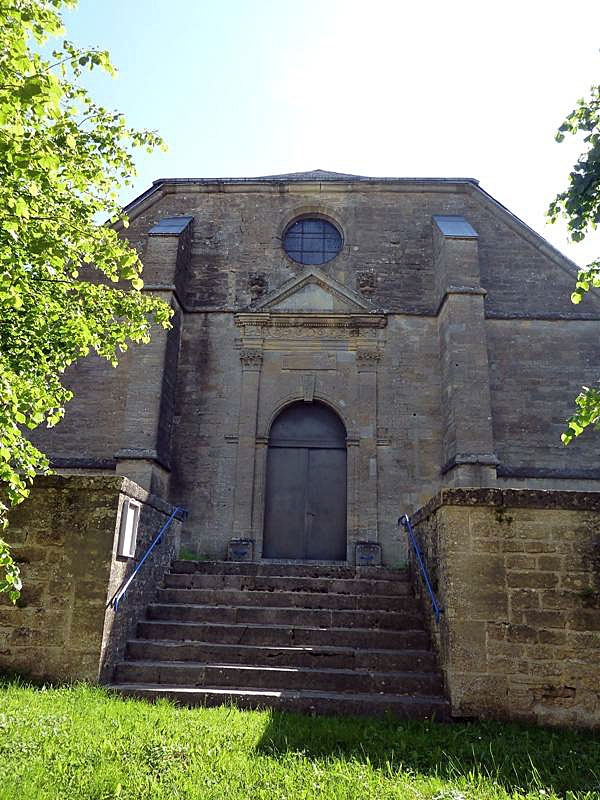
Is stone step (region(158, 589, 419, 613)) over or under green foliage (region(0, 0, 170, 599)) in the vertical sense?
under

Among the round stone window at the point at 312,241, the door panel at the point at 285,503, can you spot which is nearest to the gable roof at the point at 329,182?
the round stone window at the point at 312,241

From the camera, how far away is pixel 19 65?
3891 millimetres

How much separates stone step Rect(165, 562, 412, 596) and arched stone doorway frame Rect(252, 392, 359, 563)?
3.05 metres

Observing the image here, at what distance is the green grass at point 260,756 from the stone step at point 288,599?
7.33ft

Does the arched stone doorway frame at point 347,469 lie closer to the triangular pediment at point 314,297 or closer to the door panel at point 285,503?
the door panel at point 285,503

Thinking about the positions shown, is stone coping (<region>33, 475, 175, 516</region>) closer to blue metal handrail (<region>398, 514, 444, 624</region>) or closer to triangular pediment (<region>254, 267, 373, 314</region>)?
blue metal handrail (<region>398, 514, 444, 624</region>)

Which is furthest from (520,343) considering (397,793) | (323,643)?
(397,793)

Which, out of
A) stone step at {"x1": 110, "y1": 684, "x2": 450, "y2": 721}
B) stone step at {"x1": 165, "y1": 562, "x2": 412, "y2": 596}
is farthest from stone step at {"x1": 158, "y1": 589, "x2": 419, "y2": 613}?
stone step at {"x1": 110, "y1": 684, "x2": 450, "y2": 721}

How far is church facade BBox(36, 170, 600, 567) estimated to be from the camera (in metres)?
10.9

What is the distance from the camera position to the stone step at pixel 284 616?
6723 mm

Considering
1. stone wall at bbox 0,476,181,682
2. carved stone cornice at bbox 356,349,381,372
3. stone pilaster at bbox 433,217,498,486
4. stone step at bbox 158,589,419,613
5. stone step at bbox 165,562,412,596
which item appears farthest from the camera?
carved stone cornice at bbox 356,349,381,372

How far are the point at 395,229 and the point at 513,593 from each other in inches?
368

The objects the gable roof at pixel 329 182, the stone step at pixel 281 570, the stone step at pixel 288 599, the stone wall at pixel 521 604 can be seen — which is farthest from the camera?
the gable roof at pixel 329 182

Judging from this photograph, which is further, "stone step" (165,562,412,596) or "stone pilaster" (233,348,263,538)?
"stone pilaster" (233,348,263,538)
